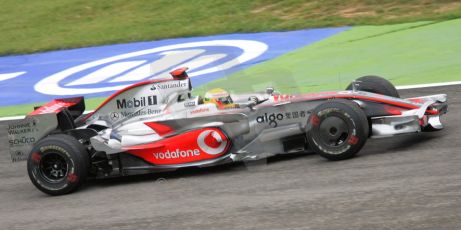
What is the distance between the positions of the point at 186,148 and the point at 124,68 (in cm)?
674

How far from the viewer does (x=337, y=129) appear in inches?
283

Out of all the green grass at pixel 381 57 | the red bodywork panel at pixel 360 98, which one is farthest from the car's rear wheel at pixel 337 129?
the green grass at pixel 381 57

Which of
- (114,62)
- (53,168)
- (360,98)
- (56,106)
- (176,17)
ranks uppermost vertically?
(176,17)

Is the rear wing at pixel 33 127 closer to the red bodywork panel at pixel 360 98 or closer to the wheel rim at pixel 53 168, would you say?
the wheel rim at pixel 53 168

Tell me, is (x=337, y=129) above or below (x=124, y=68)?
below

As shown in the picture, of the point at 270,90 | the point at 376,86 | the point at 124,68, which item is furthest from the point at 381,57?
the point at 270,90

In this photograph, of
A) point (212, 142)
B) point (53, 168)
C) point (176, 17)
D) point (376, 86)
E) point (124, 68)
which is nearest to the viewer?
point (212, 142)

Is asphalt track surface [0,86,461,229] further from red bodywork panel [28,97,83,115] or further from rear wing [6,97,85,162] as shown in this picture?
red bodywork panel [28,97,83,115]

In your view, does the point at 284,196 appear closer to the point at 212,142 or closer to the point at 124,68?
the point at 212,142

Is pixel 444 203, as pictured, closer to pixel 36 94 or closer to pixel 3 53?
pixel 36 94

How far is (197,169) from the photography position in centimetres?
812

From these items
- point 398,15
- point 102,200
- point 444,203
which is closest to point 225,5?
point 398,15

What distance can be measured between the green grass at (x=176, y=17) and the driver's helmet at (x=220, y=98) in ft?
24.6

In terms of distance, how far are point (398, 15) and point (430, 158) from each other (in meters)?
8.25
